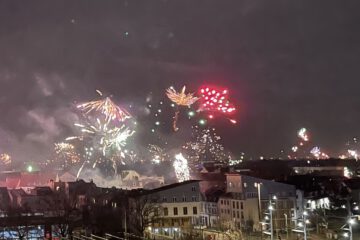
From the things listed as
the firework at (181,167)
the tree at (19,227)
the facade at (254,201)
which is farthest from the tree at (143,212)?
the firework at (181,167)

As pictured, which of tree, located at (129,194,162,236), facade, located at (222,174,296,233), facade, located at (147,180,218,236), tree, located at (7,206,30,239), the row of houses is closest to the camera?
tree, located at (7,206,30,239)

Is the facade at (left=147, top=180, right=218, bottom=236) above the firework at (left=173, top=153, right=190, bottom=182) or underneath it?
underneath

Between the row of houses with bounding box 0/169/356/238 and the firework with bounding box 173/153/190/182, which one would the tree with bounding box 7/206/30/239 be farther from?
the firework with bounding box 173/153/190/182

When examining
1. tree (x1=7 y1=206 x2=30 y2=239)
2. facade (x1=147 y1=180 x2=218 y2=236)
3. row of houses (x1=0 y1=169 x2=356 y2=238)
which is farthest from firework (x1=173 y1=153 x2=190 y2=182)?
tree (x1=7 y1=206 x2=30 y2=239)

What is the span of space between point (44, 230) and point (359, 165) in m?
49.5

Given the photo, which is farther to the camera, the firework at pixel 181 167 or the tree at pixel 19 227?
the firework at pixel 181 167

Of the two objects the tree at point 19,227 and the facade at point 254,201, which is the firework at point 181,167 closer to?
the facade at point 254,201

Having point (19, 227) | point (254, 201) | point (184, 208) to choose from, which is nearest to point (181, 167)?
point (184, 208)

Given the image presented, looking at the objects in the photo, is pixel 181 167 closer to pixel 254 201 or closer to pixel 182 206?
pixel 182 206

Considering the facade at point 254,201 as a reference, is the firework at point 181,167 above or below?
above

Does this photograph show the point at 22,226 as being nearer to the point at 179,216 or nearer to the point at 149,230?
the point at 149,230

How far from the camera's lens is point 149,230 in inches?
1061

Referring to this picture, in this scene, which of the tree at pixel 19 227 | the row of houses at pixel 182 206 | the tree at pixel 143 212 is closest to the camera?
the tree at pixel 19 227

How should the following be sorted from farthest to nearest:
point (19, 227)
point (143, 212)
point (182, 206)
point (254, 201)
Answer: point (182, 206) → point (254, 201) → point (143, 212) → point (19, 227)
